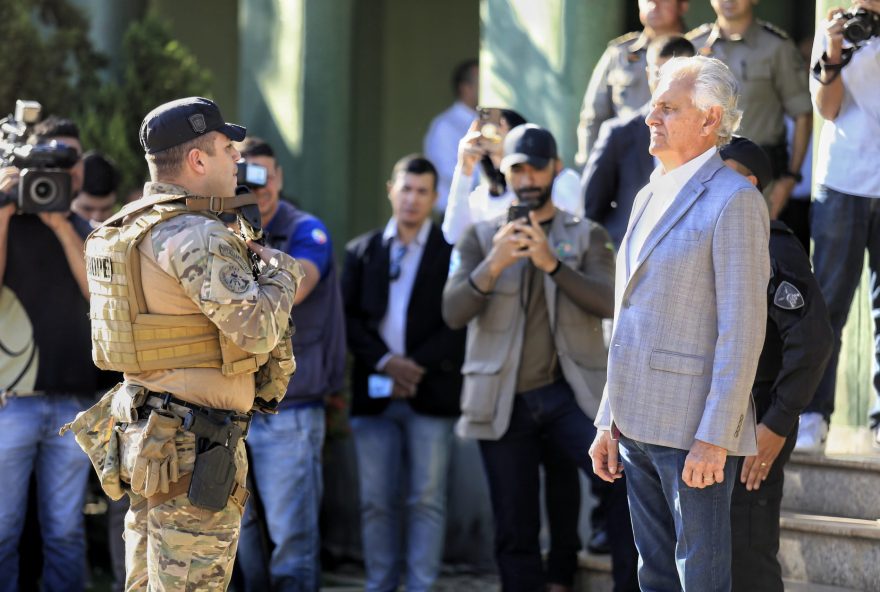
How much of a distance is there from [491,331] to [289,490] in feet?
4.26

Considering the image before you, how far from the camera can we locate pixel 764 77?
6285 mm

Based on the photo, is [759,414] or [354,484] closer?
[759,414]

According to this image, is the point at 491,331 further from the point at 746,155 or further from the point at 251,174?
the point at 746,155

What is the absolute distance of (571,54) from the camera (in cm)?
714

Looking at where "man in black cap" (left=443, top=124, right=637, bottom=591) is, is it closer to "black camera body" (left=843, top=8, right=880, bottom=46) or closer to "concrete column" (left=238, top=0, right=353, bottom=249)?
"black camera body" (left=843, top=8, right=880, bottom=46)

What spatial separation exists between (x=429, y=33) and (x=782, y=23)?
9.45 feet

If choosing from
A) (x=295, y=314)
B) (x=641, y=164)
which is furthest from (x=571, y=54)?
(x=295, y=314)

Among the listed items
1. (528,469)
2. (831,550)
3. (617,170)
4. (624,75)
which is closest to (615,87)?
(624,75)

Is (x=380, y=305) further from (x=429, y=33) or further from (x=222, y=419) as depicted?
(x=429, y=33)

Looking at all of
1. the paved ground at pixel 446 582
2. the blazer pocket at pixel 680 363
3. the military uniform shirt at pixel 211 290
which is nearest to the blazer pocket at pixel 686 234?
the blazer pocket at pixel 680 363

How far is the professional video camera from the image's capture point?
5.80 metres

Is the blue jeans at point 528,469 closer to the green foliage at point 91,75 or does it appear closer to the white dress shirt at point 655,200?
the white dress shirt at point 655,200

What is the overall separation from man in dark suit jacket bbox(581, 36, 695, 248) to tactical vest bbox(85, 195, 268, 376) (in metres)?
2.40

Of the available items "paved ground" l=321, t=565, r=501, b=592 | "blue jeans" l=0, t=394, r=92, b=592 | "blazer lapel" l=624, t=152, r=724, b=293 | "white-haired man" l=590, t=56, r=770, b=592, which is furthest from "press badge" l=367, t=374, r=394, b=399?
"blazer lapel" l=624, t=152, r=724, b=293
